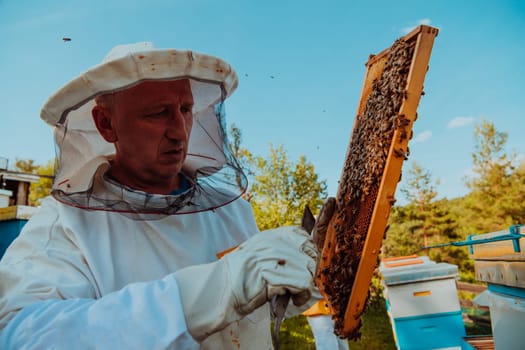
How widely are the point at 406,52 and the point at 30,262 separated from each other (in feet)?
7.20

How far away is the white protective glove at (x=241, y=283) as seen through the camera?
53.8 inches

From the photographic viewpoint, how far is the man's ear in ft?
6.67

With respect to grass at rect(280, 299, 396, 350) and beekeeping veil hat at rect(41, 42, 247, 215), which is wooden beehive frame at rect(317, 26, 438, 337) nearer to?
beekeeping veil hat at rect(41, 42, 247, 215)

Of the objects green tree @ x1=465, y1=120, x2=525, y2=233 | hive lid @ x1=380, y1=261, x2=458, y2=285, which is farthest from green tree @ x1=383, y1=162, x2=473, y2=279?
hive lid @ x1=380, y1=261, x2=458, y2=285

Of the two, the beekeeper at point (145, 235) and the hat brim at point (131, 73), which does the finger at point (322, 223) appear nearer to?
the beekeeper at point (145, 235)

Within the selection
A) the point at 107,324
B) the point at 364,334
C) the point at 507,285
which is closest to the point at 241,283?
the point at 107,324

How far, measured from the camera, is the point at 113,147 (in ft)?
6.98

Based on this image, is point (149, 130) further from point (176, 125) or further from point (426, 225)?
point (426, 225)

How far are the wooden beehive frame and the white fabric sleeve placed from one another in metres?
0.81

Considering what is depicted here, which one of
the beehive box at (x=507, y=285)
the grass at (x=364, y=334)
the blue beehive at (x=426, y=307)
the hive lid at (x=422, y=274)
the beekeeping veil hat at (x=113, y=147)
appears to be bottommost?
the grass at (x=364, y=334)

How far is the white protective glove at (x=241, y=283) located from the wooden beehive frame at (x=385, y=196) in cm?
49

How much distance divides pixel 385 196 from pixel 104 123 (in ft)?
5.31

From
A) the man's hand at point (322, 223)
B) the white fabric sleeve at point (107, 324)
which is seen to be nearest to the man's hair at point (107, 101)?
the white fabric sleeve at point (107, 324)

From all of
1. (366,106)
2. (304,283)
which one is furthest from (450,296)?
(304,283)
